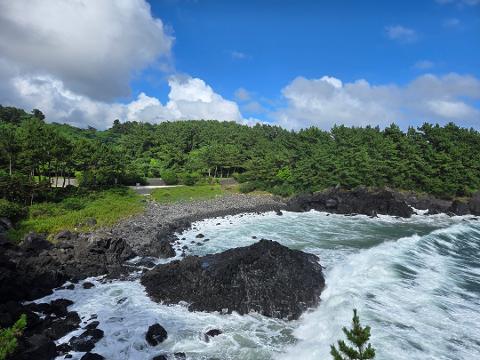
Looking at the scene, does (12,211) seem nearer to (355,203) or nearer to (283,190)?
(283,190)

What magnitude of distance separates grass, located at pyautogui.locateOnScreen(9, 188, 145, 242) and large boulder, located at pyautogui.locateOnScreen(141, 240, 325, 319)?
13.3m

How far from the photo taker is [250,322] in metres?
16.7

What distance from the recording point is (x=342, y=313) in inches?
678

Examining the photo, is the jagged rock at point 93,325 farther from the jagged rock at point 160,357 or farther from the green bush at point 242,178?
the green bush at point 242,178

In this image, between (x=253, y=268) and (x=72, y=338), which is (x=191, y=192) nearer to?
(x=253, y=268)

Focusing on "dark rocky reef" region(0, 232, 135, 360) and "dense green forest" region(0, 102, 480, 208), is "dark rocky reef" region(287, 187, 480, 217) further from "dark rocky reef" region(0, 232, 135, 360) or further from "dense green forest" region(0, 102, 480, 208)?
"dark rocky reef" region(0, 232, 135, 360)

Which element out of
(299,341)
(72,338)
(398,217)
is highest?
(398,217)

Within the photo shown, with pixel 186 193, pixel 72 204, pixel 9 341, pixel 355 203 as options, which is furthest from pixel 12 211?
pixel 355 203

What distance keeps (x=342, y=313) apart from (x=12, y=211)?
28.8 metres

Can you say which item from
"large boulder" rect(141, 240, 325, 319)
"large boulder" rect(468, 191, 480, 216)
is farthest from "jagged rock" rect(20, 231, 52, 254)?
"large boulder" rect(468, 191, 480, 216)

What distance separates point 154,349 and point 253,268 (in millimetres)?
7007

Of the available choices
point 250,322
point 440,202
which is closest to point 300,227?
point 250,322

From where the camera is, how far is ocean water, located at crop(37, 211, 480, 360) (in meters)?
14.6

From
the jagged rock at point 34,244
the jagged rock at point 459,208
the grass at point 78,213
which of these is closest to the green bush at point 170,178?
the grass at point 78,213
